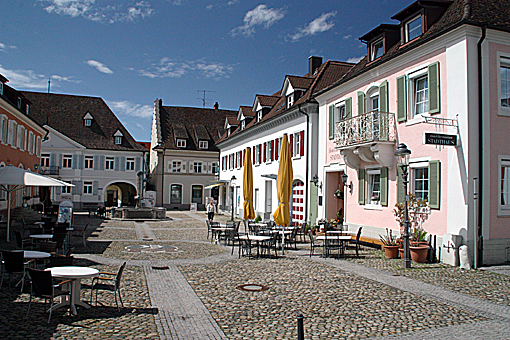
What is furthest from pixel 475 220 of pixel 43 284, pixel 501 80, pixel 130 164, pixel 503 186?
pixel 130 164

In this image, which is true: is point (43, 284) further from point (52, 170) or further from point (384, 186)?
point (52, 170)

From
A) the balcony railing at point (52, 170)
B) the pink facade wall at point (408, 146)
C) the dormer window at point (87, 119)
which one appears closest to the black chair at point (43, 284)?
the pink facade wall at point (408, 146)

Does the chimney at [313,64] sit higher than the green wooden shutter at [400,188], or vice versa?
the chimney at [313,64]

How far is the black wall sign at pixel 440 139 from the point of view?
11.8 metres

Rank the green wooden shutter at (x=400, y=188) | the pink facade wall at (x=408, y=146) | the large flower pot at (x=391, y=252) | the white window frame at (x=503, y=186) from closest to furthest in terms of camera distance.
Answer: the white window frame at (x=503, y=186)
the pink facade wall at (x=408, y=146)
the large flower pot at (x=391, y=252)
the green wooden shutter at (x=400, y=188)

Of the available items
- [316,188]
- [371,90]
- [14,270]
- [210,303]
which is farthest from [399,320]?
[316,188]

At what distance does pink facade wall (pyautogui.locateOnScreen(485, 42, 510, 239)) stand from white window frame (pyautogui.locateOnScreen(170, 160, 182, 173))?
4346cm

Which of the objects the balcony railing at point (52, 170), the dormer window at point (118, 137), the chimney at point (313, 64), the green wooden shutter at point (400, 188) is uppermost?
the chimney at point (313, 64)

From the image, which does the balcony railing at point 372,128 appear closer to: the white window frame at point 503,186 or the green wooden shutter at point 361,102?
the green wooden shutter at point 361,102

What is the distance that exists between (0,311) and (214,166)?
4759 cm

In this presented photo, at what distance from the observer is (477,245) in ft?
39.9

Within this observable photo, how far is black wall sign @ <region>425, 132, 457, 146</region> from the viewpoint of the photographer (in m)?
11.8

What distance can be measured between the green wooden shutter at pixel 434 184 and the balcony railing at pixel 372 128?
95.5 inches

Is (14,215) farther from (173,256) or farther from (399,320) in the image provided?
(399,320)
